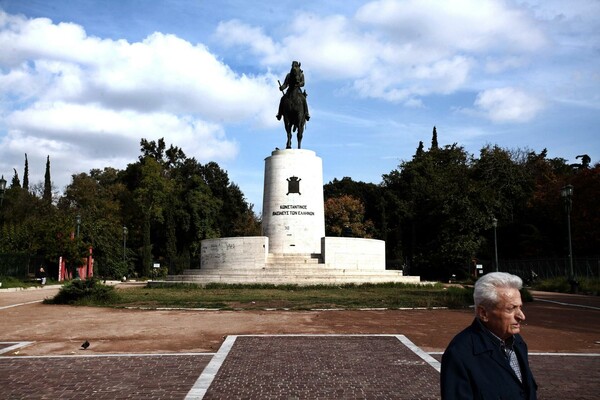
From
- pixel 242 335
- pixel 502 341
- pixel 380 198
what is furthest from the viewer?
pixel 380 198

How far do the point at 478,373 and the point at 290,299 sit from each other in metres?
14.9

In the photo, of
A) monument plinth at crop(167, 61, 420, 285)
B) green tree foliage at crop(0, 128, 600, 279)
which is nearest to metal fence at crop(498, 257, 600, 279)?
green tree foliage at crop(0, 128, 600, 279)

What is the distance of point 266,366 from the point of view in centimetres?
777

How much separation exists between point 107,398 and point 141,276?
1817 inches

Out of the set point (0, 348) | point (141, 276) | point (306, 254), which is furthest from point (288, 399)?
point (141, 276)

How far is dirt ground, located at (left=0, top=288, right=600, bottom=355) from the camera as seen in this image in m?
9.58

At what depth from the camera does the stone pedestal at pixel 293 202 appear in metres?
27.3

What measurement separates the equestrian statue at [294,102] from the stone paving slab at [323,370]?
64.4 ft

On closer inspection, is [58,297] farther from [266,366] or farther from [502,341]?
[502,341]

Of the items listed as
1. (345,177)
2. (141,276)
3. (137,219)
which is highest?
(345,177)

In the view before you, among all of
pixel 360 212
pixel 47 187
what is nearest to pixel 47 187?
pixel 47 187

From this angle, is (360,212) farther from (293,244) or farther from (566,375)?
(566,375)

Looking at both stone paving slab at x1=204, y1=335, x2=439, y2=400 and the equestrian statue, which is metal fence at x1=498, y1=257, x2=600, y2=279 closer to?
the equestrian statue

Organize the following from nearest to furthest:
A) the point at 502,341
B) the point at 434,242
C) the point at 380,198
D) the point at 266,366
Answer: the point at 502,341 < the point at 266,366 < the point at 434,242 < the point at 380,198
